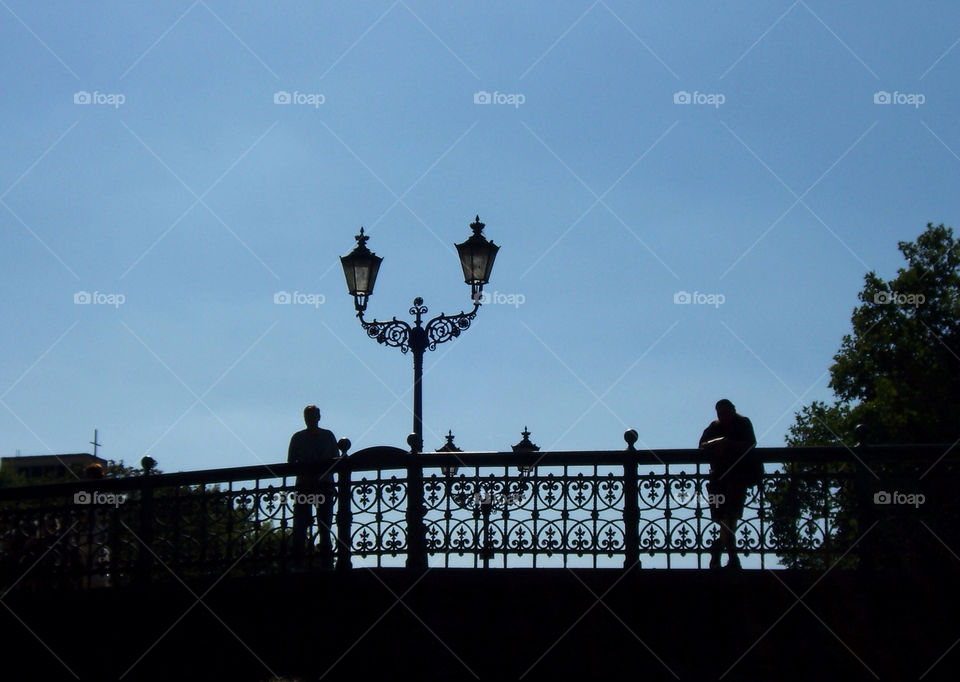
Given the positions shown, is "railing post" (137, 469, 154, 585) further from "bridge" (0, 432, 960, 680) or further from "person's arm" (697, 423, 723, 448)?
"person's arm" (697, 423, 723, 448)

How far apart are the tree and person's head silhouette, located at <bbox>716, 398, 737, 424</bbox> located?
17561mm

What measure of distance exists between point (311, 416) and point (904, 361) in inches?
927

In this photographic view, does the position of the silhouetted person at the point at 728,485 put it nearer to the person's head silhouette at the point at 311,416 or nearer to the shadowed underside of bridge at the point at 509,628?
the shadowed underside of bridge at the point at 509,628

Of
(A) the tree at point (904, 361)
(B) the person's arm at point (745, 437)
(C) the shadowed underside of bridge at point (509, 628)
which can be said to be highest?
(A) the tree at point (904, 361)

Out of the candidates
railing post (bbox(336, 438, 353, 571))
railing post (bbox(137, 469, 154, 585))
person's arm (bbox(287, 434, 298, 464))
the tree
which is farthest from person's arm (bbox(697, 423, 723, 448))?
the tree

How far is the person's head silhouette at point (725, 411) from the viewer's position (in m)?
11.8

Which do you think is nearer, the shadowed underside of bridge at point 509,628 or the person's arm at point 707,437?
the shadowed underside of bridge at point 509,628

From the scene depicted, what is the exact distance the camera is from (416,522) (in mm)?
11664

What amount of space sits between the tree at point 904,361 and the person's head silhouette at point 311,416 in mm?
18087

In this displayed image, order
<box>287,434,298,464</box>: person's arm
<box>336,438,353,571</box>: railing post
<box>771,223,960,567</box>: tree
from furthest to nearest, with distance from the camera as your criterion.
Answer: <box>771,223,960,567</box>: tree → <box>287,434,298,464</box>: person's arm → <box>336,438,353,571</box>: railing post

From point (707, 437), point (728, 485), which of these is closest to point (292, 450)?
point (707, 437)

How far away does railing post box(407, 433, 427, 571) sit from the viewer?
459 inches

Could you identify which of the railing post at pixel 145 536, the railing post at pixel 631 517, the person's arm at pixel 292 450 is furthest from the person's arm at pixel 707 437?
the railing post at pixel 145 536

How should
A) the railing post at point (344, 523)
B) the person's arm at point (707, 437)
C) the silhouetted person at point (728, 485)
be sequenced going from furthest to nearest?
the railing post at point (344, 523), the person's arm at point (707, 437), the silhouetted person at point (728, 485)
